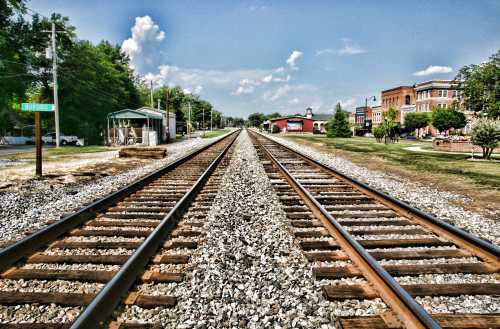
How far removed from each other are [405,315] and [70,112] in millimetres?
41905

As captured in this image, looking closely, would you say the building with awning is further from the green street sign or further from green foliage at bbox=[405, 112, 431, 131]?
green foliage at bbox=[405, 112, 431, 131]

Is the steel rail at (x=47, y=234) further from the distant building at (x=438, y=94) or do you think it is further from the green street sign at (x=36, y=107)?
the distant building at (x=438, y=94)

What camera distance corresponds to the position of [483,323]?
2652 millimetres

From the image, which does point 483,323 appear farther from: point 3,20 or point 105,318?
point 3,20

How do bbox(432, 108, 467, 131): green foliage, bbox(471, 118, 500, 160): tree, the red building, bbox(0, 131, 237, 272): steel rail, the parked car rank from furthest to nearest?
1. the red building
2. bbox(432, 108, 467, 131): green foliage
3. the parked car
4. bbox(471, 118, 500, 160): tree
5. bbox(0, 131, 237, 272): steel rail

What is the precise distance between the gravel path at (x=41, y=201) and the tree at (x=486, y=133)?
1724cm

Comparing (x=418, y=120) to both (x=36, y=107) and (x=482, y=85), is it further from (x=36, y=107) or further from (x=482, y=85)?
(x=36, y=107)

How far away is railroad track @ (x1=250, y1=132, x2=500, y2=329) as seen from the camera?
8.86 ft

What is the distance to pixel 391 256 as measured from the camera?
3.99 metres

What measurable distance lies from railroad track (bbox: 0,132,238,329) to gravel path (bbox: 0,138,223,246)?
0.84 metres

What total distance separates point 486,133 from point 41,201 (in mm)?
19574

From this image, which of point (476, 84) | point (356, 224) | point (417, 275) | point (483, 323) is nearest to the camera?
point (483, 323)

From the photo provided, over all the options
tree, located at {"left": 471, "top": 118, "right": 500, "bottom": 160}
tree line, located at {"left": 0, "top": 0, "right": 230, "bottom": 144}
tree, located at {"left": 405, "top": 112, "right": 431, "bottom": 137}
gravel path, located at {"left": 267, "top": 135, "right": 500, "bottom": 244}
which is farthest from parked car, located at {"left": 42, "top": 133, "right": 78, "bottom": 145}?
tree, located at {"left": 405, "top": 112, "right": 431, "bottom": 137}

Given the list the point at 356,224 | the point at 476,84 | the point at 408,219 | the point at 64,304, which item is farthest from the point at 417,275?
the point at 476,84
